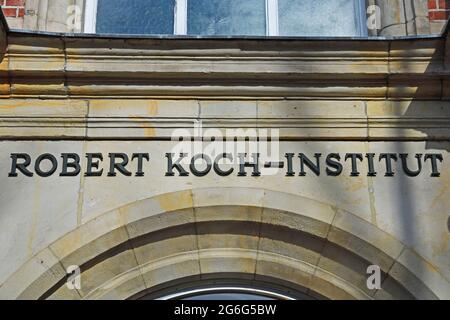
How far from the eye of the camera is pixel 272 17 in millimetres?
5977

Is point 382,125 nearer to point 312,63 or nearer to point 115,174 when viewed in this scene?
point 312,63

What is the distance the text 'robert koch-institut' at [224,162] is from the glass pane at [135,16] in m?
0.60

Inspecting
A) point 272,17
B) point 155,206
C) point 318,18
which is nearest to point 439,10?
point 318,18

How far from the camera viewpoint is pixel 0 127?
5.30 metres

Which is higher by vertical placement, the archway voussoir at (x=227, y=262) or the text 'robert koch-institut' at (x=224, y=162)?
the text 'robert koch-institut' at (x=224, y=162)

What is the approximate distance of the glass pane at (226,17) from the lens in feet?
19.6

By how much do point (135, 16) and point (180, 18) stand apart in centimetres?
35

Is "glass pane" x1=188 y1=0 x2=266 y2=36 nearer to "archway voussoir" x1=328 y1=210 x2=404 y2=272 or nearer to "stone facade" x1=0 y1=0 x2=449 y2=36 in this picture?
"stone facade" x1=0 y1=0 x2=449 y2=36

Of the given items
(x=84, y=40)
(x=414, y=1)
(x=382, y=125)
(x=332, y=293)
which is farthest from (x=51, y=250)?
(x=414, y=1)

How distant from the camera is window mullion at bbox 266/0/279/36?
593 cm

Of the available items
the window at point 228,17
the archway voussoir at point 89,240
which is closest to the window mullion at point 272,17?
the window at point 228,17

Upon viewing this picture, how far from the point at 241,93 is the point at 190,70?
375mm

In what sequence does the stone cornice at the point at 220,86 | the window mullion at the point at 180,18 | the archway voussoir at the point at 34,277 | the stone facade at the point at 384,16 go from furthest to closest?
the window mullion at the point at 180,18 → the stone facade at the point at 384,16 → the stone cornice at the point at 220,86 → the archway voussoir at the point at 34,277

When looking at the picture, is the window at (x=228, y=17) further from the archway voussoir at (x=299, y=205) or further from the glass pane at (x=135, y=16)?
the archway voussoir at (x=299, y=205)
